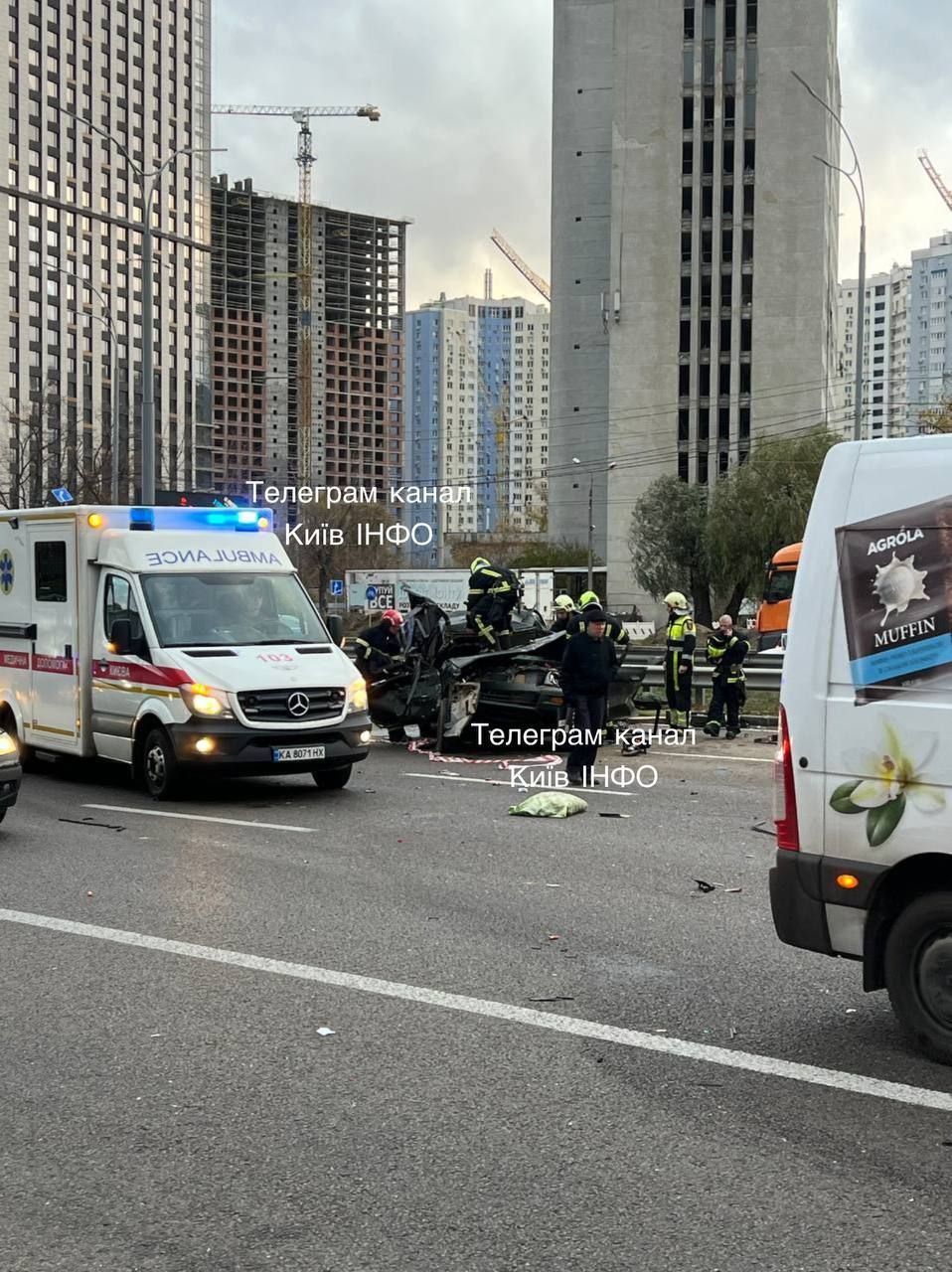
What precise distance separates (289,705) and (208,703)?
711 mm

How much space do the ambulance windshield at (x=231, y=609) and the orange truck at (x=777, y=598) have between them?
19935mm

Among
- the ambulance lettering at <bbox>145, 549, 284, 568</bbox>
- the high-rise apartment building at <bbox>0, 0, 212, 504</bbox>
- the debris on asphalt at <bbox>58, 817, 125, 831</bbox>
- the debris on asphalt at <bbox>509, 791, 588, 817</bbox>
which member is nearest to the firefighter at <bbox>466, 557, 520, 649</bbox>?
the ambulance lettering at <bbox>145, 549, 284, 568</bbox>

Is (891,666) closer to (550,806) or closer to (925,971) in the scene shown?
(925,971)

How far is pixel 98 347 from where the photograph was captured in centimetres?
14238

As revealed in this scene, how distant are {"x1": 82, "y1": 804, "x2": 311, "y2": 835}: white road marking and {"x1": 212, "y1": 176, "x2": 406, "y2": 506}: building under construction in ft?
380

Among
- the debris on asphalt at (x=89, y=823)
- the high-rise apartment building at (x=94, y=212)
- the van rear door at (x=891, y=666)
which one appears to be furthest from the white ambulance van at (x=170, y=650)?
the high-rise apartment building at (x=94, y=212)

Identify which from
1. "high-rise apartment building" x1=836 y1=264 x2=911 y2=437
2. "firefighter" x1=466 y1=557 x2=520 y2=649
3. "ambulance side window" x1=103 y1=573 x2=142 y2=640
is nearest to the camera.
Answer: "ambulance side window" x1=103 y1=573 x2=142 y2=640

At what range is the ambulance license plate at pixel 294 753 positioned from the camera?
39.4 ft

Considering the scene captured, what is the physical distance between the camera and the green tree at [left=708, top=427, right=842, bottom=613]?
2012 inches

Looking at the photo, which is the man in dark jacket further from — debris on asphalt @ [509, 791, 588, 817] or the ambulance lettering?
the ambulance lettering

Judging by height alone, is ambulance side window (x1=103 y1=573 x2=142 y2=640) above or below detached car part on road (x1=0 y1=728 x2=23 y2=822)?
above

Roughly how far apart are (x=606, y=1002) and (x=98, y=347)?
145522mm

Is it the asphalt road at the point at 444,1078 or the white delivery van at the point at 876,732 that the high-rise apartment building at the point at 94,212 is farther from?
the white delivery van at the point at 876,732

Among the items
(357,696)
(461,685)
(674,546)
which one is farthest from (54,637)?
(674,546)
